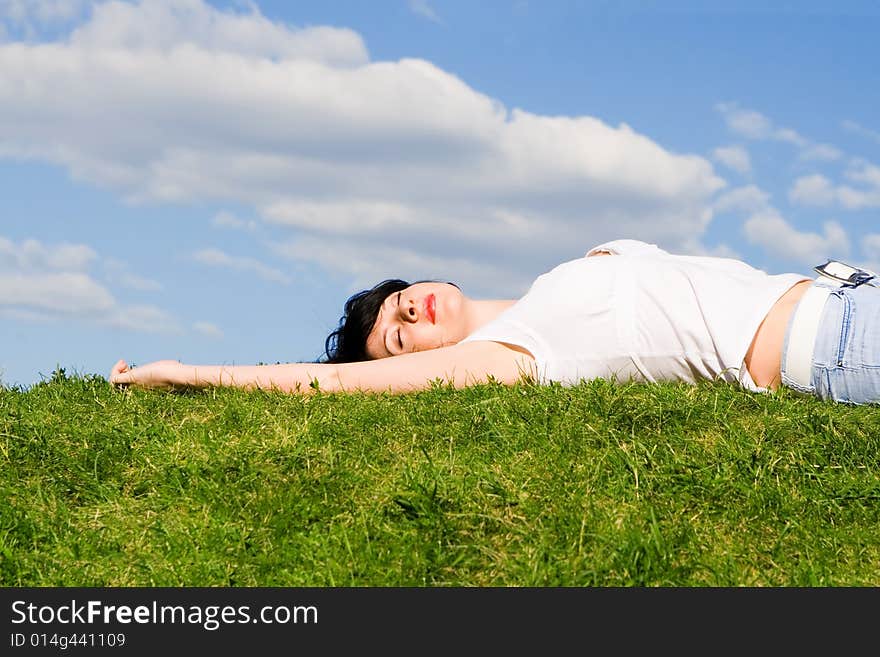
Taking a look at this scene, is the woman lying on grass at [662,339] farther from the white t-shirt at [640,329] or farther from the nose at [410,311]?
the nose at [410,311]

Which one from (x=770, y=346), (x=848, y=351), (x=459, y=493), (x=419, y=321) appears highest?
(x=419, y=321)


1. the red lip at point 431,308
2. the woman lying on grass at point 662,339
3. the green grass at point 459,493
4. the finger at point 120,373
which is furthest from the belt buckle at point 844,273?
the finger at point 120,373

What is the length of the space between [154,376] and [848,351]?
15.7 ft

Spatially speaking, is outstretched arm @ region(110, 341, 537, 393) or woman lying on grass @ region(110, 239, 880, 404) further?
outstretched arm @ region(110, 341, 537, 393)

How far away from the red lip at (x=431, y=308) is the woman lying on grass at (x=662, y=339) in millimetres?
934

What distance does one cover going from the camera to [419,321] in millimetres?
6930

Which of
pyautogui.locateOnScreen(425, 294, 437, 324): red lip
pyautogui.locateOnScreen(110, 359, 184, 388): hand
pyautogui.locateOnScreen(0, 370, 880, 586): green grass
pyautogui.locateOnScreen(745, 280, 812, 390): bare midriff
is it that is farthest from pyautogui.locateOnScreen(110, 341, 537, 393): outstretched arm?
pyautogui.locateOnScreen(745, 280, 812, 390): bare midriff

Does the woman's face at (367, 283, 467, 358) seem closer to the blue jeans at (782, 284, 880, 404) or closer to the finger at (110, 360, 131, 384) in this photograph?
the finger at (110, 360, 131, 384)

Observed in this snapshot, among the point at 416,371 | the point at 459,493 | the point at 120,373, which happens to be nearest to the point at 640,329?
the point at 416,371

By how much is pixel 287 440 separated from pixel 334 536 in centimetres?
93

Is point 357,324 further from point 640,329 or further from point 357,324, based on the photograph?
point 640,329

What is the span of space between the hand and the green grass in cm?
86

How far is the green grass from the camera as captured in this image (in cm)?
369

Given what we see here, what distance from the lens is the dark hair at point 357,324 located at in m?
7.32
